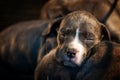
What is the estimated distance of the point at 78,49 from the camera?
1940 millimetres

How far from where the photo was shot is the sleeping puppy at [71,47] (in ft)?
5.97

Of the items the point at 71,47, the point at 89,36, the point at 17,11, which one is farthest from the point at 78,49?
the point at 17,11

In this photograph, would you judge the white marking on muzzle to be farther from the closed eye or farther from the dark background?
the dark background

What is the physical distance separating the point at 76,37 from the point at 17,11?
8.28ft

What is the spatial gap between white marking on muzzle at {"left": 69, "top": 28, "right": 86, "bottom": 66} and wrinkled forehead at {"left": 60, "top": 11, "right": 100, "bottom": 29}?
60 millimetres

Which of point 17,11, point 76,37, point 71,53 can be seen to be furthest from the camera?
point 17,11

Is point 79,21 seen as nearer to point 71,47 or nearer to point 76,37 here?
point 76,37

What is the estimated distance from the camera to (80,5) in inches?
120

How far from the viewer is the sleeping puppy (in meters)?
1.82

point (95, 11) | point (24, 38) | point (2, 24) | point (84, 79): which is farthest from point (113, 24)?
point (2, 24)

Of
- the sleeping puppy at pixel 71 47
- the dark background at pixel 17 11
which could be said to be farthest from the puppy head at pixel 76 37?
the dark background at pixel 17 11

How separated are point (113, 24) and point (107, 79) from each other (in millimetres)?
1235

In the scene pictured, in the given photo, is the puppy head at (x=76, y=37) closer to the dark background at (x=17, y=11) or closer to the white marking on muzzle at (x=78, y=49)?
the white marking on muzzle at (x=78, y=49)

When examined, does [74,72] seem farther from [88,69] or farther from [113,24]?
[113,24]
